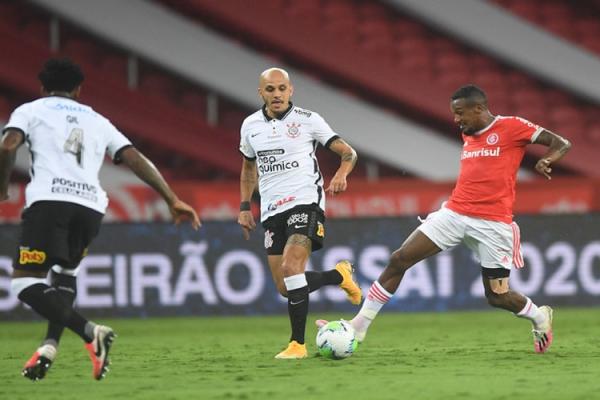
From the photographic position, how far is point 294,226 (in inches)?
328

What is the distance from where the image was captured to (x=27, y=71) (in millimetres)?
19234

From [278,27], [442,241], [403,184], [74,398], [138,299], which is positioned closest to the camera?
[74,398]

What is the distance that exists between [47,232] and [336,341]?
90.2 inches

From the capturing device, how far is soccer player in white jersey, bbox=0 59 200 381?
6.70 metres

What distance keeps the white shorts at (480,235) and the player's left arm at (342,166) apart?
806 millimetres

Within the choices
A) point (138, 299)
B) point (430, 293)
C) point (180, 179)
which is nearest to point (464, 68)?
point (180, 179)

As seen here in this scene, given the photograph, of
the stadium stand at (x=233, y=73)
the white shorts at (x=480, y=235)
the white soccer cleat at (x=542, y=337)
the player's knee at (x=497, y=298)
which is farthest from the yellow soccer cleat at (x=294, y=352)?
the stadium stand at (x=233, y=73)

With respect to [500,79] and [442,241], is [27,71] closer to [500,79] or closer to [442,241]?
[500,79]

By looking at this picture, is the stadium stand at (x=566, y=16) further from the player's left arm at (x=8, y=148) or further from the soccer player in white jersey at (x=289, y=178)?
the player's left arm at (x=8, y=148)

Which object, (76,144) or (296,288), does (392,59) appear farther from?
(76,144)

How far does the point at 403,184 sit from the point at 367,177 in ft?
15.3

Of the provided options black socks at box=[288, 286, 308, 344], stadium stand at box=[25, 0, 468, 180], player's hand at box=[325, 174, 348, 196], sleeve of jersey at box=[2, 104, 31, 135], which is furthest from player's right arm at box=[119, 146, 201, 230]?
stadium stand at box=[25, 0, 468, 180]

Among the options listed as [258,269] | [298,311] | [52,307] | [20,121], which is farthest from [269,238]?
[258,269]

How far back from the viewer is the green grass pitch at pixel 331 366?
247 inches
